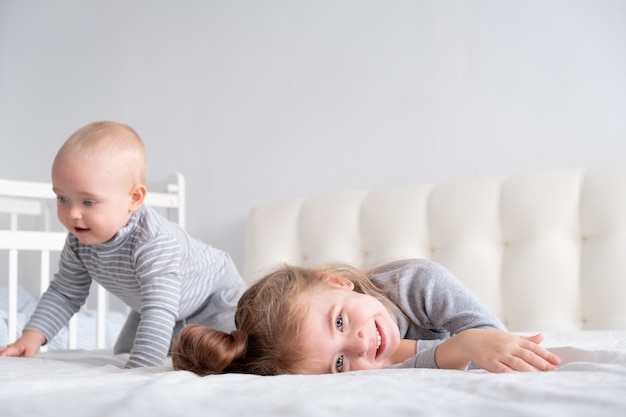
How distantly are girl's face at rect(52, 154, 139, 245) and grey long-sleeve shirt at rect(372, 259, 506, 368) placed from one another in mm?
428

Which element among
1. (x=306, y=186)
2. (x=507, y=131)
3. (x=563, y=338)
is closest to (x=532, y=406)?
(x=563, y=338)

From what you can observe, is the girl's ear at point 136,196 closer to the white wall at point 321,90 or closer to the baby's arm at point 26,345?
the baby's arm at point 26,345

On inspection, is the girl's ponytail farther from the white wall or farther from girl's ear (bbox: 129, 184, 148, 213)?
the white wall

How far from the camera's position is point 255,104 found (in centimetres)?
214

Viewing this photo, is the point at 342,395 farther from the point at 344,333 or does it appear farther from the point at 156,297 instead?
the point at 156,297

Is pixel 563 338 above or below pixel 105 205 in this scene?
below

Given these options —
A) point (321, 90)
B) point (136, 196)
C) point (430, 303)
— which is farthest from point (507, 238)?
point (136, 196)

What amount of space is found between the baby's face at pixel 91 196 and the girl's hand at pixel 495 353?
1.98ft

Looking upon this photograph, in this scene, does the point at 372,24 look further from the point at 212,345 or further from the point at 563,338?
the point at 212,345

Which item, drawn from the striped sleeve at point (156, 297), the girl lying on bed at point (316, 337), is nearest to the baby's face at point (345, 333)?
the girl lying on bed at point (316, 337)

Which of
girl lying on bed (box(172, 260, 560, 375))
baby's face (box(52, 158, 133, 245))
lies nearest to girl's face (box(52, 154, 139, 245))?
baby's face (box(52, 158, 133, 245))

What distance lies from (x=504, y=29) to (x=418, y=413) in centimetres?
148

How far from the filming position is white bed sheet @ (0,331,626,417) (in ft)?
1.50

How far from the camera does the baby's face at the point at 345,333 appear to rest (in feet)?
2.82
